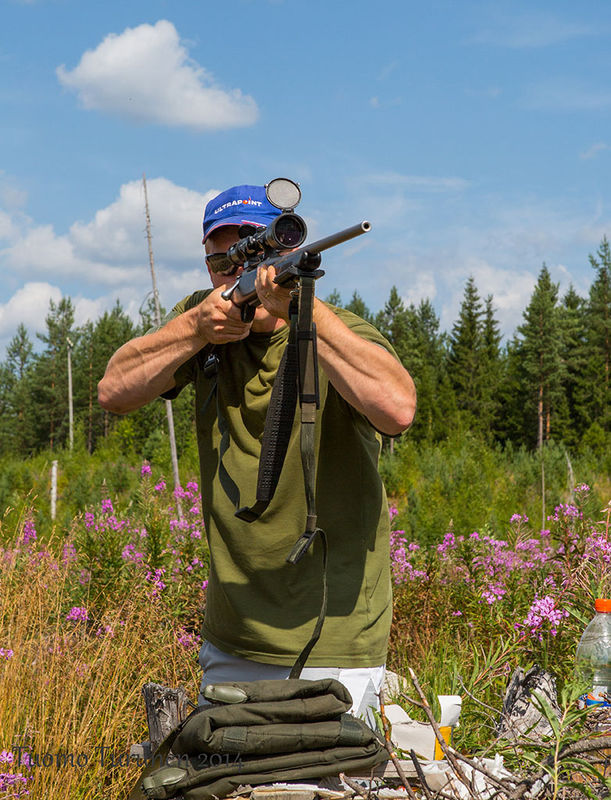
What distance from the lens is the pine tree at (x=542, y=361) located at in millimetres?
45031

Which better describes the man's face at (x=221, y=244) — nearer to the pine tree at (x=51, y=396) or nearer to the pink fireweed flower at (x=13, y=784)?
the pink fireweed flower at (x=13, y=784)

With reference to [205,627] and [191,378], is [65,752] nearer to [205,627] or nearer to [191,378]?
[205,627]

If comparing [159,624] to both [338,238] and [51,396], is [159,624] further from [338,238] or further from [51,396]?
[51,396]

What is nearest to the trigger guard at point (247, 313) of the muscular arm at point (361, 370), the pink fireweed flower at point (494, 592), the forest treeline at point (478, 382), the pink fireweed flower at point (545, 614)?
the muscular arm at point (361, 370)

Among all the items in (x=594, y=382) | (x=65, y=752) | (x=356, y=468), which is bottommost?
(x=65, y=752)

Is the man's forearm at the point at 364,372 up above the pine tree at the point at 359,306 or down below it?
below

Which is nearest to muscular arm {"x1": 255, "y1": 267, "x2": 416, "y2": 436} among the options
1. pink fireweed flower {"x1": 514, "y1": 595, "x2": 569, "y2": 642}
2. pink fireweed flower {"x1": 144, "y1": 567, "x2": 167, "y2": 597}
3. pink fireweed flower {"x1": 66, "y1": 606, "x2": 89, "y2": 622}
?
pink fireweed flower {"x1": 514, "y1": 595, "x2": 569, "y2": 642}

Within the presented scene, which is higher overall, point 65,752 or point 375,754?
point 375,754

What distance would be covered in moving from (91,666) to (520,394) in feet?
150

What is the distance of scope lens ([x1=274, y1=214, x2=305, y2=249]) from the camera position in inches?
87.0

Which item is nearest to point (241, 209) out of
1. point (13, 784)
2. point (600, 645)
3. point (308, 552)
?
point (308, 552)

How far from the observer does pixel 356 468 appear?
240cm

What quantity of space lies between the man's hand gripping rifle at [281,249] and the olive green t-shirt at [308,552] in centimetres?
30

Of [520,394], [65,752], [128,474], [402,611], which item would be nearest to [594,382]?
[520,394]
